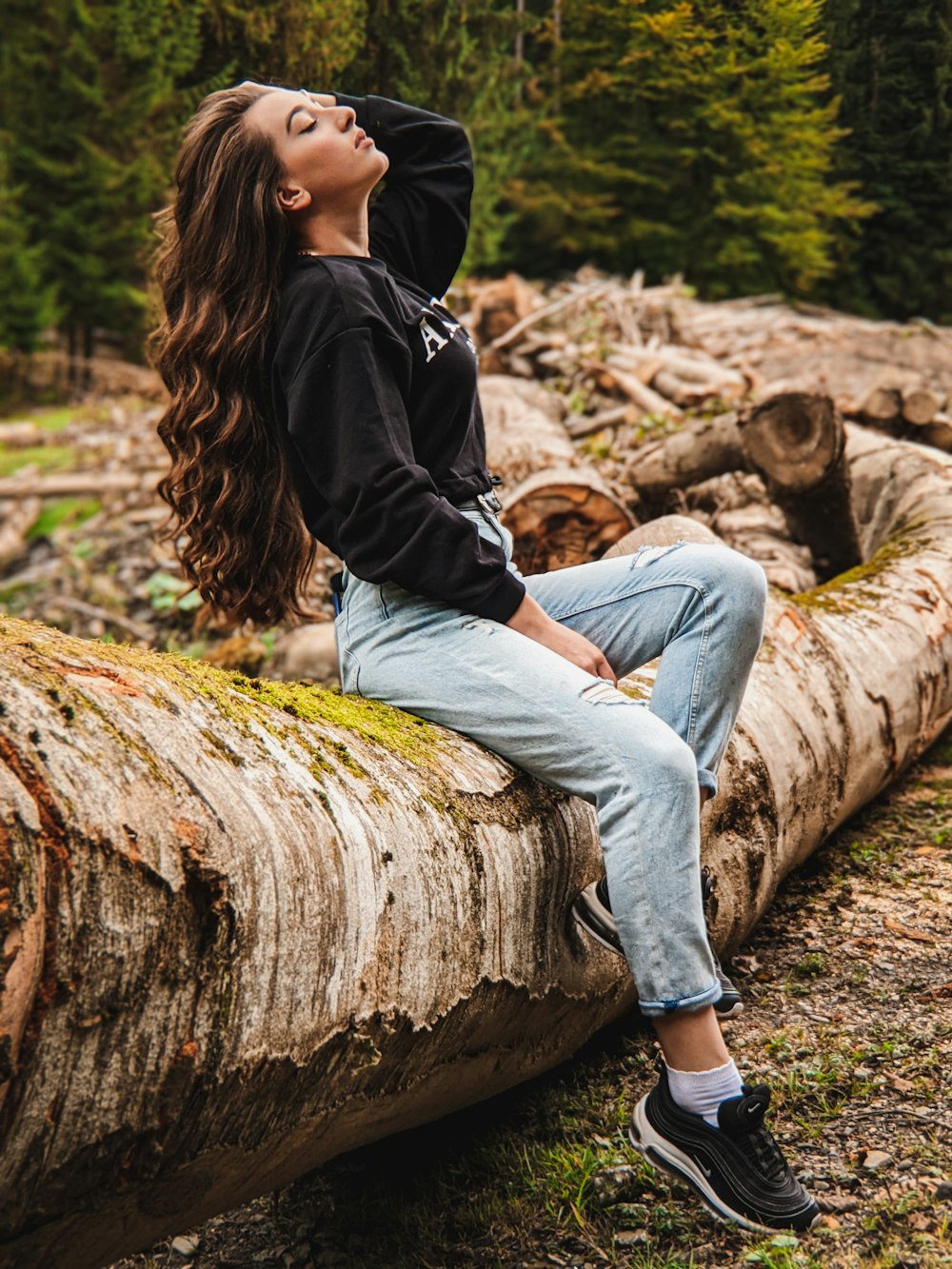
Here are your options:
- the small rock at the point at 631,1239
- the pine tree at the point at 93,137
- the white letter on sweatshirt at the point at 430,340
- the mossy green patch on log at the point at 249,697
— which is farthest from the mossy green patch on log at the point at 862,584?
the pine tree at the point at 93,137

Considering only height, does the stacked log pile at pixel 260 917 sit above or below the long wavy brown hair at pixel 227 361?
below

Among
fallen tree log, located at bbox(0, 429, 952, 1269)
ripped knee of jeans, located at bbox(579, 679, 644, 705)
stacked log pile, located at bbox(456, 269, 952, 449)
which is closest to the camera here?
fallen tree log, located at bbox(0, 429, 952, 1269)

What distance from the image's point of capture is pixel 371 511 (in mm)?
2029

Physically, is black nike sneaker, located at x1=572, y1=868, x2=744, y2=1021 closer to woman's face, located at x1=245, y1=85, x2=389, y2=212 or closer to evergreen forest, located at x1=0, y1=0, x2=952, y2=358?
woman's face, located at x1=245, y1=85, x2=389, y2=212

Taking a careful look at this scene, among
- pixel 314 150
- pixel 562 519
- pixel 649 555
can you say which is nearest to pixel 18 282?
pixel 562 519

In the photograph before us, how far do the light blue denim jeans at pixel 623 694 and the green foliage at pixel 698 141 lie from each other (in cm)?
324

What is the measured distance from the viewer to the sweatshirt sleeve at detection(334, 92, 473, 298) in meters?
2.77

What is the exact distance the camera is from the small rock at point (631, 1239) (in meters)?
1.92

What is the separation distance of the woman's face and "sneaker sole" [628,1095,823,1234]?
1.88m

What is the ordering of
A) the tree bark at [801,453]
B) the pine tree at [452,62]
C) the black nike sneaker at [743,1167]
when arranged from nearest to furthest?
the black nike sneaker at [743,1167], the tree bark at [801,453], the pine tree at [452,62]

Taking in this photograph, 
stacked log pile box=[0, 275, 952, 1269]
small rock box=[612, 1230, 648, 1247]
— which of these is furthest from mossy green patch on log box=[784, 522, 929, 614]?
small rock box=[612, 1230, 648, 1247]

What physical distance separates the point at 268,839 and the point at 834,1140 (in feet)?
4.13

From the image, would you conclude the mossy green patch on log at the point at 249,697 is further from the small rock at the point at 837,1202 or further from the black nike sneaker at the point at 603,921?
the small rock at the point at 837,1202

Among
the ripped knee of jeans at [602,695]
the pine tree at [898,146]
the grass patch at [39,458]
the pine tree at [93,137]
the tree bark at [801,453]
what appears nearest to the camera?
the ripped knee of jeans at [602,695]
